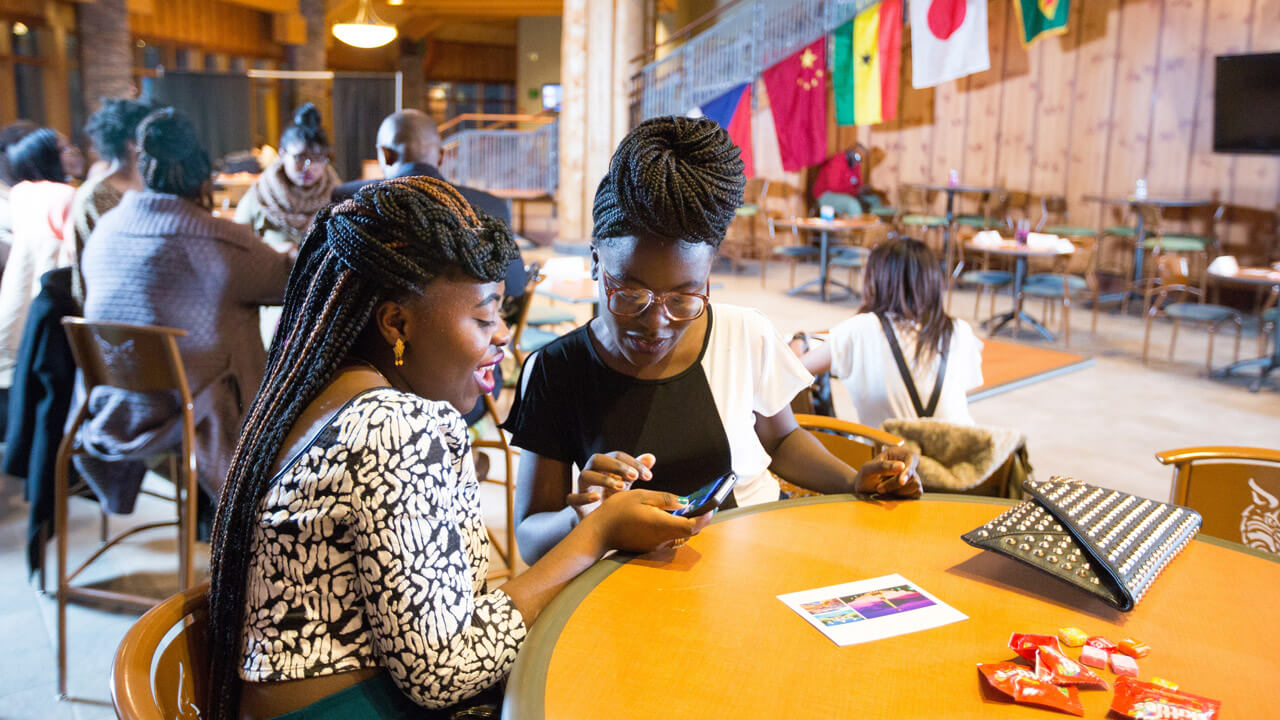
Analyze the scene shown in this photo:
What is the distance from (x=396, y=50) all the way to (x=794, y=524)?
20.6 meters

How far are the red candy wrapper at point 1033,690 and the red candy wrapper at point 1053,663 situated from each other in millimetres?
11

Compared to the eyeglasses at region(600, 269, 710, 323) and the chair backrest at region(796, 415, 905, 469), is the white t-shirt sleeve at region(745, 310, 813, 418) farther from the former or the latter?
the chair backrest at region(796, 415, 905, 469)

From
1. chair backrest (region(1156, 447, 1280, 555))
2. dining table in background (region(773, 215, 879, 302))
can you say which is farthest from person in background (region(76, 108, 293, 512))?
dining table in background (region(773, 215, 879, 302))

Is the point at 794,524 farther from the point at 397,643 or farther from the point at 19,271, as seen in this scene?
the point at 19,271

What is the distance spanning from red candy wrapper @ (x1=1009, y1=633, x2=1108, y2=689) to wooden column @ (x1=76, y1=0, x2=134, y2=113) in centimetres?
1227

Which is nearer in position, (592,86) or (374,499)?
(374,499)

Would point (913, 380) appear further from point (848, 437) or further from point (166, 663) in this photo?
point (166, 663)

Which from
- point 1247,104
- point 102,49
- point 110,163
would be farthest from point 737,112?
point 110,163

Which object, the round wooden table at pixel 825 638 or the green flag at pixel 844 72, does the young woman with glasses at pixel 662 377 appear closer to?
the round wooden table at pixel 825 638

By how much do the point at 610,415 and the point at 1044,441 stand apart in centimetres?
412

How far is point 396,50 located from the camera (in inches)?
794

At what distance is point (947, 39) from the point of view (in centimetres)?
939

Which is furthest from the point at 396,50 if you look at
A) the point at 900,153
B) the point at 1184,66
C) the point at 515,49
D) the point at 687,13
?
the point at 1184,66

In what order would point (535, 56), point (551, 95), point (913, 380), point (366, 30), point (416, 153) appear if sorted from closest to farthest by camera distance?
1. point (913, 380)
2. point (416, 153)
3. point (366, 30)
4. point (551, 95)
5. point (535, 56)
